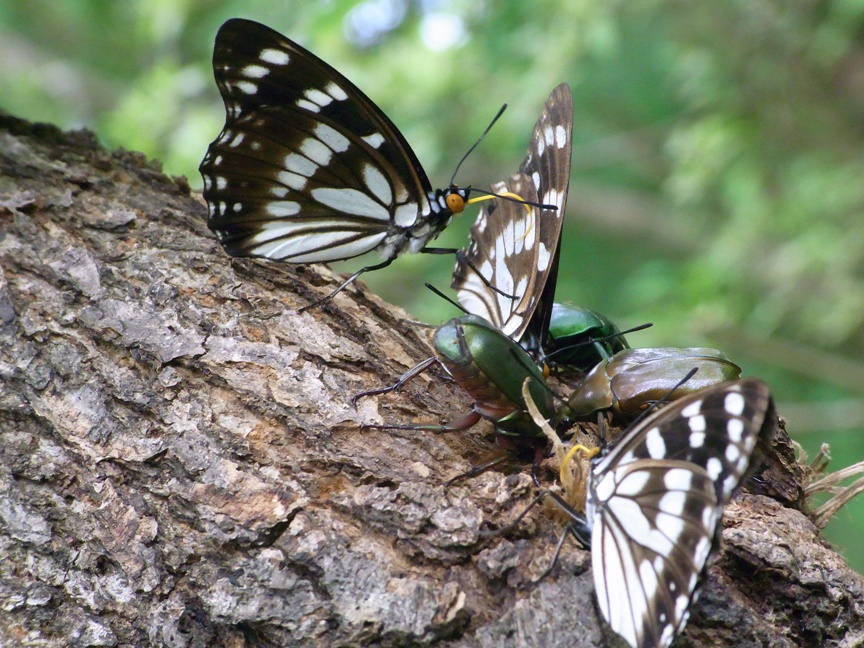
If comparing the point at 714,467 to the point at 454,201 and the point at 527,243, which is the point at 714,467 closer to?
the point at 527,243

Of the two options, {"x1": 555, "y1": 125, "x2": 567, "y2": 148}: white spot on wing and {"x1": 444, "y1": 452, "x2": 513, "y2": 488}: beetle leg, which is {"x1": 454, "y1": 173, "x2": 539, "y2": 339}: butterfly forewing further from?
{"x1": 444, "y1": 452, "x2": 513, "y2": 488}: beetle leg

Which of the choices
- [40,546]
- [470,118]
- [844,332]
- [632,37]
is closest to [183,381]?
[40,546]

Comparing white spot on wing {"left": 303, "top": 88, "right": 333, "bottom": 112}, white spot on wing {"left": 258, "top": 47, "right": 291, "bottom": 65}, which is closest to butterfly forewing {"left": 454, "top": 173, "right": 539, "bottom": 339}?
white spot on wing {"left": 303, "top": 88, "right": 333, "bottom": 112}

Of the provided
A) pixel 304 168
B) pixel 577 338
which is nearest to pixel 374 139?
pixel 304 168

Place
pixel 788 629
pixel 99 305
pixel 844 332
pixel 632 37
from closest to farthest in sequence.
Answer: pixel 788 629
pixel 99 305
pixel 844 332
pixel 632 37

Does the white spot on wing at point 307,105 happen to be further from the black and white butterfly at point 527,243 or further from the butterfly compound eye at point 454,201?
the black and white butterfly at point 527,243

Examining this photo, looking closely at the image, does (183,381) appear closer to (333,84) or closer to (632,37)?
(333,84)
